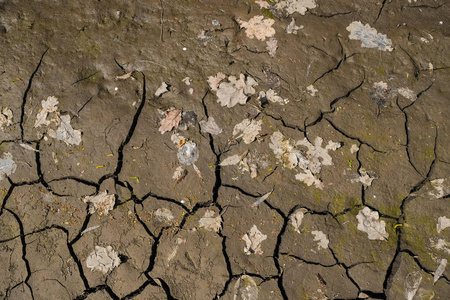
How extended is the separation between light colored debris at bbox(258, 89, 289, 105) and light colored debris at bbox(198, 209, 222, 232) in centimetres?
102

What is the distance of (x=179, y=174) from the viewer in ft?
8.50

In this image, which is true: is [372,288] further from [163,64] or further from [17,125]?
[17,125]

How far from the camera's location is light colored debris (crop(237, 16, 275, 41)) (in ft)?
9.21

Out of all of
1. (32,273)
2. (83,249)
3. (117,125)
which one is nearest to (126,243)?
(83,249)

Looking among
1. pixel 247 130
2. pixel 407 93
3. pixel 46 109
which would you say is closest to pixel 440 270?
pixel 407 93

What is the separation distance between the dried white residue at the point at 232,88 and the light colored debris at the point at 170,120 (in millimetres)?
356

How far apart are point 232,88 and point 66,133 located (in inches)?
54.4

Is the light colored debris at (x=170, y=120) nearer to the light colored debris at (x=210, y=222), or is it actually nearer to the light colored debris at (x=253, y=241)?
the light colored debris at (x=210, y=222)

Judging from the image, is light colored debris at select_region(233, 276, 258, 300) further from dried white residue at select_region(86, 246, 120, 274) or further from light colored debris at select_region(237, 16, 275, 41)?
light colored debris at select_region(237, 16, 275, 41)

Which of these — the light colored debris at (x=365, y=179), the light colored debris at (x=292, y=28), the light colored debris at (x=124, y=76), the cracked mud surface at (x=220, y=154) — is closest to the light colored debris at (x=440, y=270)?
the cracked mud surface at (x=220, y=154)

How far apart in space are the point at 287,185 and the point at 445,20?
198 centimetres

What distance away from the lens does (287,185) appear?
2572mm

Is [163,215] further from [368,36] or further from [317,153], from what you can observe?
[368,36]

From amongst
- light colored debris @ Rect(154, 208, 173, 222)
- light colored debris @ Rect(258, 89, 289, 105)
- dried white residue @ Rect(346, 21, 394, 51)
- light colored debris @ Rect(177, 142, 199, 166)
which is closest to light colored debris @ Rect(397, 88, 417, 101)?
dried white residue @ Rect(346, 21, 394, 51)
